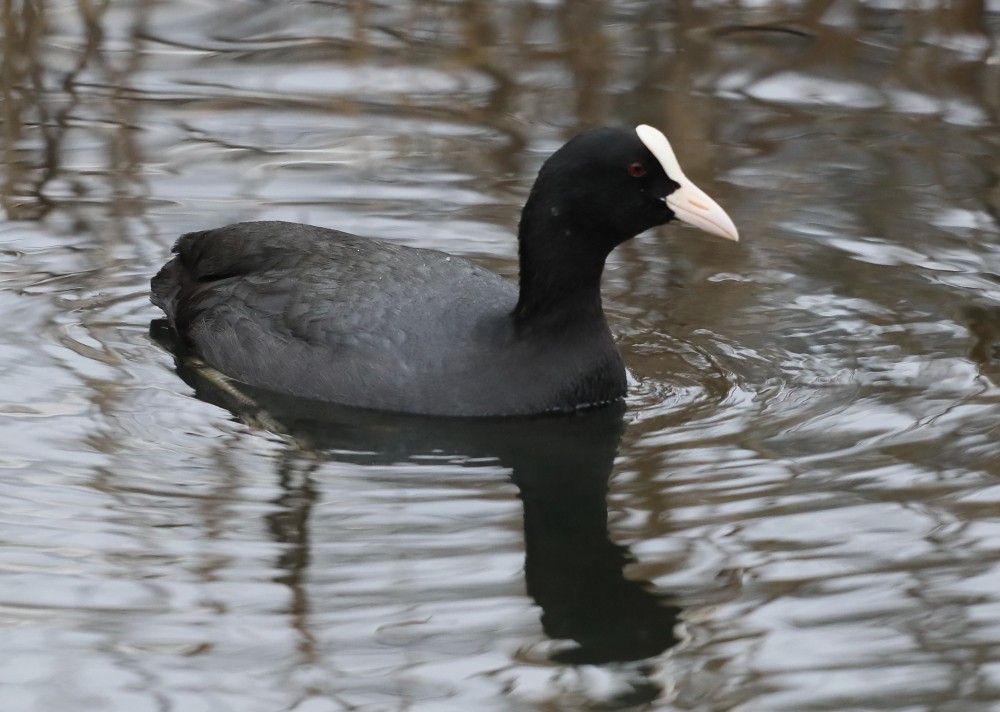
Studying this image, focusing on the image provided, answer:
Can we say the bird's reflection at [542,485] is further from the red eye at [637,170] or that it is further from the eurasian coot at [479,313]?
the red eye at [637,170]

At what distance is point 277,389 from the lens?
5.82 metres

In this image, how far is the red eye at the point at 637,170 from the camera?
5.41 metres

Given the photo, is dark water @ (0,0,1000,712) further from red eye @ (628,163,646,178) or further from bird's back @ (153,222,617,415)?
red eye @ (628,163,646,178)

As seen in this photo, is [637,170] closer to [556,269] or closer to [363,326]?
[556,269]

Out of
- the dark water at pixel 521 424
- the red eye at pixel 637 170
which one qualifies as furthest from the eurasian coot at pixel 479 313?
the dark water at pixel 521 424

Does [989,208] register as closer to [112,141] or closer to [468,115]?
[468,115]

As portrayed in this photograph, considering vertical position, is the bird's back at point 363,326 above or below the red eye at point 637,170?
below

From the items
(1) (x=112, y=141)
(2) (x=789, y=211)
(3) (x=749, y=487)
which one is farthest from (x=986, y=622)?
(1) (x=112, y=141)

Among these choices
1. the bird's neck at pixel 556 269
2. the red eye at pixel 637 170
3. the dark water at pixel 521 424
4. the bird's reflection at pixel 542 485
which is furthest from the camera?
the bird's neck at pixel 556 269

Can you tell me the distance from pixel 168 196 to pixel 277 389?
2.06 metres

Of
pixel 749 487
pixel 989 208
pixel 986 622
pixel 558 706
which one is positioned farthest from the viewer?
pixel 989 208

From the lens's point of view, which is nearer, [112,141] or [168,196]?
[168,196]

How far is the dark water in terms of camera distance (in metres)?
4.09

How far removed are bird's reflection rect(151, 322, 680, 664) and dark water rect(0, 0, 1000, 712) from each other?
16 millimetres
